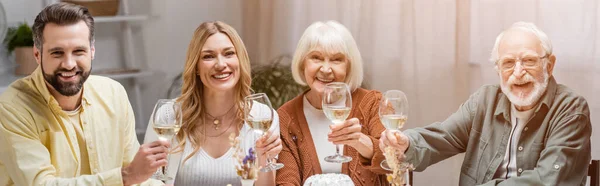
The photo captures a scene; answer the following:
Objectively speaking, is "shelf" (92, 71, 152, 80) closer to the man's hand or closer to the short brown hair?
the short brown hair

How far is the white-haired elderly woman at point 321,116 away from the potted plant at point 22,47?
6.46 ft

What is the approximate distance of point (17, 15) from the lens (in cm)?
485

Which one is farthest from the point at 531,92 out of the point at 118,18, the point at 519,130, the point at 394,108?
the point at 118,18

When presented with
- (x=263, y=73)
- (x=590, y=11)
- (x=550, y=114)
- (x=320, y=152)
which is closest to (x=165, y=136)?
(x=320, y=152)

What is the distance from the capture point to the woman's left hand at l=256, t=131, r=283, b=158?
2726 mm

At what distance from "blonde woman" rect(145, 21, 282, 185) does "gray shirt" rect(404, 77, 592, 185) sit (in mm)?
606

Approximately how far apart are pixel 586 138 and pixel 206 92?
1.31m

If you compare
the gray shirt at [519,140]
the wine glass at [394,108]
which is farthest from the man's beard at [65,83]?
the gray shirt at [519,140]

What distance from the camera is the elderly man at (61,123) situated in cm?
262

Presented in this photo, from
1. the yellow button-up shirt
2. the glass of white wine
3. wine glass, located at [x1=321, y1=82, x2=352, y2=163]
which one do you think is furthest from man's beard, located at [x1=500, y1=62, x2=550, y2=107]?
the yellow button-up shirt

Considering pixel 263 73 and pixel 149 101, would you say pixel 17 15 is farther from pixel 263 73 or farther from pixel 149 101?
pixel 263 73

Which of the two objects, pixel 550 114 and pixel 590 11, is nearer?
pixel 550 114

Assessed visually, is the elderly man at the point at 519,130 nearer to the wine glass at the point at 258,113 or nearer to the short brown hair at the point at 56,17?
the wine glass at the point at 258,113

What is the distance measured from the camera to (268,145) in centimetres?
274
